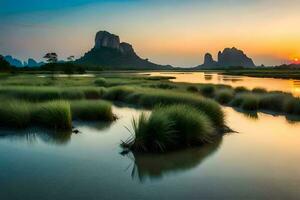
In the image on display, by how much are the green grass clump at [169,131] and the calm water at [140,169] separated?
447mm

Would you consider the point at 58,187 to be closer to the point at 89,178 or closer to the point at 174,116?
the point at 89,178

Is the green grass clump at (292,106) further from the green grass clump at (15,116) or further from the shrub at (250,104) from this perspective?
the green grass clump at (15,116)

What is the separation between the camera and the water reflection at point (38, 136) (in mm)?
12248

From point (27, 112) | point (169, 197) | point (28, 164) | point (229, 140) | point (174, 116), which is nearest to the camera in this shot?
point (169, 197)

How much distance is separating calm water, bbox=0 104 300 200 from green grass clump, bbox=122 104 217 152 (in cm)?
45

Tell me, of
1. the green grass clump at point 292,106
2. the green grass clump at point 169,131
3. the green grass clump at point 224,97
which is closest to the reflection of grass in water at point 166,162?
the green grass clump at point 169,131

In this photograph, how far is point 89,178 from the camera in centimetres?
807

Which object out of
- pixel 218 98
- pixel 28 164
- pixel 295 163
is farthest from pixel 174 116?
pixel 218 98

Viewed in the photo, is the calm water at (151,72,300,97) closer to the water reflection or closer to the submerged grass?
the submerged grass

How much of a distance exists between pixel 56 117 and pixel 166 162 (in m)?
6.24

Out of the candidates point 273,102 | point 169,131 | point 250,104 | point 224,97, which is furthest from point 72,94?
point 169,131

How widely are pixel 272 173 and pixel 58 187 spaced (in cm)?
491

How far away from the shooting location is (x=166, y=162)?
9719mm

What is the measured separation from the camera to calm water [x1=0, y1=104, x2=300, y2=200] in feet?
23.9
